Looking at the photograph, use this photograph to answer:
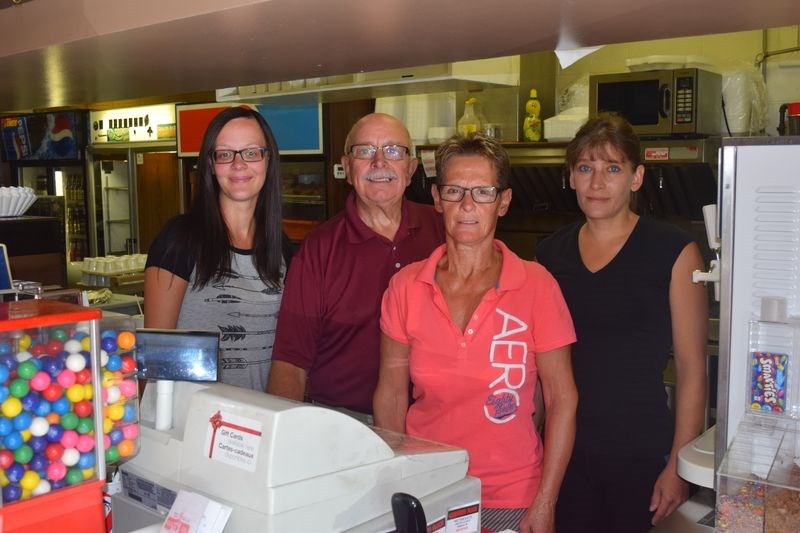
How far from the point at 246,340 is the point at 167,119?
19.9 feet

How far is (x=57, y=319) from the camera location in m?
1.23

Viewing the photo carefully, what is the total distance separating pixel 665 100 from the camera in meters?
4.22

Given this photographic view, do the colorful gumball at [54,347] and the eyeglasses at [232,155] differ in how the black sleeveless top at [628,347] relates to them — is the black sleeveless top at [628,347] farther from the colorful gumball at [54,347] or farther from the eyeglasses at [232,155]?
the colorful gumball at [54,347]

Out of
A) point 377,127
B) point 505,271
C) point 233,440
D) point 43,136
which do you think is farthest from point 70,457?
point 43,136

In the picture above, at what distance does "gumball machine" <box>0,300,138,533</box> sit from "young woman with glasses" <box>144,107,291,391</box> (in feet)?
3.00

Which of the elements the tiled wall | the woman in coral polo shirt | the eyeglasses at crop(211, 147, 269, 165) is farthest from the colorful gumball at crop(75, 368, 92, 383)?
the tiled wall

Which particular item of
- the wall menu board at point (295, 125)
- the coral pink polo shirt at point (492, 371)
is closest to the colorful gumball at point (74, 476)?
the coral pink polo shirt at point (492, 371)

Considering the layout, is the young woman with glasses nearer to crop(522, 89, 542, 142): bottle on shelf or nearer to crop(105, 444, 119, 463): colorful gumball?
crop(105, 444, 119, 463): colorful gumball

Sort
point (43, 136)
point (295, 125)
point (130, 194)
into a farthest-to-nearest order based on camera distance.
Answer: point (43, 136) < point (130, 194) < point (295, 125)

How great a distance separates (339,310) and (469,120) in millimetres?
3247

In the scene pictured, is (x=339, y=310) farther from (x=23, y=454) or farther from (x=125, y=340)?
(x=23, y=454)

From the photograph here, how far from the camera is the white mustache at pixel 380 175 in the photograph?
7.62 feet

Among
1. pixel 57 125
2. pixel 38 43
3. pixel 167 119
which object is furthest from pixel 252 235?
pixel 57 125

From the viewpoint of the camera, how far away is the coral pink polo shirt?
1929mm
